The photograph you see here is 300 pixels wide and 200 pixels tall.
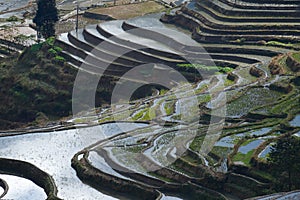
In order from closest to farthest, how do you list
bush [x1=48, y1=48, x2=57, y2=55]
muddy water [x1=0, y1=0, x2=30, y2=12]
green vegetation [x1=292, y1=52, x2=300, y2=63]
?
green vegetation [x1=292, y1=52, x2=300, y2=63] < bush [x1=48, y1=48, x2=57, y2=55] < muddy water [x1=0, y1=0, x2=30, y2=12]

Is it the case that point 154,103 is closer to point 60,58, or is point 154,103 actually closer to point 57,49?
point 60,58

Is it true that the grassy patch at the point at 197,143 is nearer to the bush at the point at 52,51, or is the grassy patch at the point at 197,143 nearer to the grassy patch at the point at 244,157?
the grassy patch at the point at 244,157

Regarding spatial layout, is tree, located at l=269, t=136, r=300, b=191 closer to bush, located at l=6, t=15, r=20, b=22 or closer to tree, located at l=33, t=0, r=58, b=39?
tree, located at l=33, t=0, r=58, b=39

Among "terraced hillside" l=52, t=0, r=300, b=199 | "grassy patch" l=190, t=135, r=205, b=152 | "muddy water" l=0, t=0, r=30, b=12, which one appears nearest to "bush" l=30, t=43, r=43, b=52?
"terraced hillside" l=52, t=0, r=300, b=199

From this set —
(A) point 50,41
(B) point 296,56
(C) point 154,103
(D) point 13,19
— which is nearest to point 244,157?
(C) point 154,103

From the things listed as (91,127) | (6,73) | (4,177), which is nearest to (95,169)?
(4,177)

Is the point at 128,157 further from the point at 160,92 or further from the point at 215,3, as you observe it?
the point at 215,3
